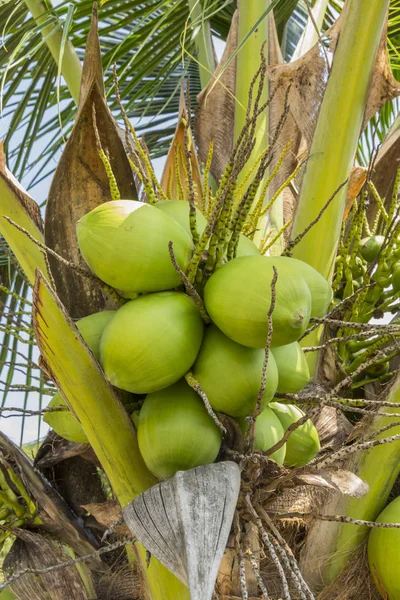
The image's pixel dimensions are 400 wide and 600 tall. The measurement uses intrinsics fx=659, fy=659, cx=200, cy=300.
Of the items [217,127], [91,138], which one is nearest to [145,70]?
[217,127]

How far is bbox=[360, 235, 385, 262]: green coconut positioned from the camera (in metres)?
1.62

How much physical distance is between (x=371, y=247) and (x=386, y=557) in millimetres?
730

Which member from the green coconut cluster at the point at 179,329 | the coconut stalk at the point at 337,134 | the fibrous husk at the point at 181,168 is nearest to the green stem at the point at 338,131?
the coconut stalk at the point at 337,134

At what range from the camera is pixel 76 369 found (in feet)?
3.10

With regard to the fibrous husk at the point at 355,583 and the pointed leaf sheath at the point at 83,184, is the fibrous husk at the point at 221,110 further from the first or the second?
the fibrous husk at the point at 355,583

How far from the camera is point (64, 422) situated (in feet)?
3.51

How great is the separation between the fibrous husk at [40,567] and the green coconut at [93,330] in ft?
1.78

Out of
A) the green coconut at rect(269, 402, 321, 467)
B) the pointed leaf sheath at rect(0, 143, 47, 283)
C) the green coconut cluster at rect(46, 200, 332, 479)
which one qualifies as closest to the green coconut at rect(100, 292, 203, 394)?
the green coconut cluster at rect(46, 200, 332, 479)

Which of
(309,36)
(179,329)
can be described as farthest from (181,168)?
(309,36)

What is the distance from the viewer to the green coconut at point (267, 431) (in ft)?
3.15

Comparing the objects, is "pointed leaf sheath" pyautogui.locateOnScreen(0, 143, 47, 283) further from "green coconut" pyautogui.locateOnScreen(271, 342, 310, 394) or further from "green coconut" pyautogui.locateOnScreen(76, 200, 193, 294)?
"green coconut" pyautogui.locateOnScreen(271, 342, 310, 394)

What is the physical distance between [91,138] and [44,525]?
0.80 m

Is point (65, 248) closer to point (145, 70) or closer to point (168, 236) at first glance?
point (168, 236)

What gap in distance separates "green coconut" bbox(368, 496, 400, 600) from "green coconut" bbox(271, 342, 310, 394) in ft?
1.47
